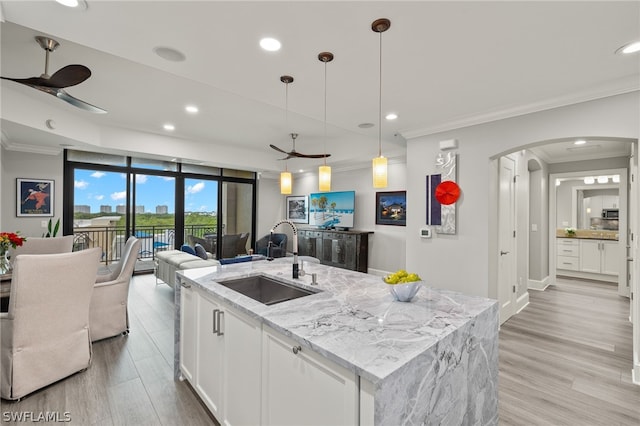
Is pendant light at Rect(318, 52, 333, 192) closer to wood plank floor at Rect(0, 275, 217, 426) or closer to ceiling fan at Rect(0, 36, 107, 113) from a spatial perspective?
ceiling fan at Rect(0, 36, 107, 113)

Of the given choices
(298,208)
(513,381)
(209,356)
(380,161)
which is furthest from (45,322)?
(298,208)

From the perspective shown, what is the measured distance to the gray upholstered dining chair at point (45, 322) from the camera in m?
2.14

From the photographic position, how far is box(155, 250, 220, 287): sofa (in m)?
4.18

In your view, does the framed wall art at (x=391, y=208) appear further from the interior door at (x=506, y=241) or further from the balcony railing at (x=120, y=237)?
the balcony railing at (x=120, y=237)

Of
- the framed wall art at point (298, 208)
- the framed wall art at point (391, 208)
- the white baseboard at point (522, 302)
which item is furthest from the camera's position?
the framed wall art at point (298, 208)

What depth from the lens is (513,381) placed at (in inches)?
100.0

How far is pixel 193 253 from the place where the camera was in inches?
207

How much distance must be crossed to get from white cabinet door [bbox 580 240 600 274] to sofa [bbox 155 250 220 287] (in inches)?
301

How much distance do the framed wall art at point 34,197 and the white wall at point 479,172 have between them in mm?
6189

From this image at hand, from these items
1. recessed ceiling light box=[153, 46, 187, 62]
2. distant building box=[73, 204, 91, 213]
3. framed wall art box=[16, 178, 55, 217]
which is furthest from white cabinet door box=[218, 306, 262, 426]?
distant building box=[73, 204, 91, 213]

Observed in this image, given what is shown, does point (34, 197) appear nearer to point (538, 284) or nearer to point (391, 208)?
point (391, 208)

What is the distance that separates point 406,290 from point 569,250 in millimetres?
7153

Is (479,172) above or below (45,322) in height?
above

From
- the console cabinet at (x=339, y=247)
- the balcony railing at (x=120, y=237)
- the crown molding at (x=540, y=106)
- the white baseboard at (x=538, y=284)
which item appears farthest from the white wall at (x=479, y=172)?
the balcony railing at (x=120, y=237)
